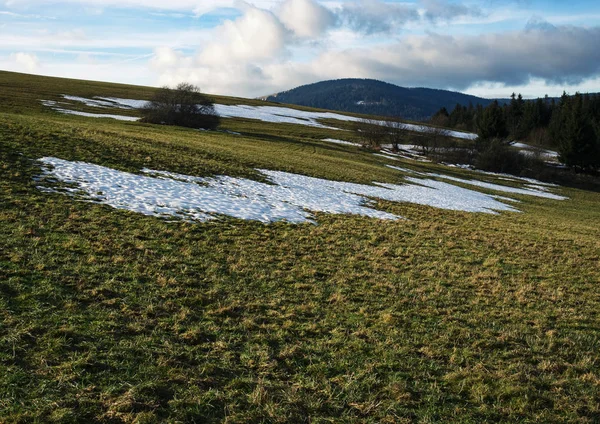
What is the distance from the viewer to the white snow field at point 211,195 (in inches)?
640

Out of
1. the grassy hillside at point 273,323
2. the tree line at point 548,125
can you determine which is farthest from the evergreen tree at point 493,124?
the grassy hillside at point 273,323

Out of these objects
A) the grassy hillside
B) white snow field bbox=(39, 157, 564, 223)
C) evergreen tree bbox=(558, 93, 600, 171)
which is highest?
evergreen tree bbox=(558, 93, 600, 171)

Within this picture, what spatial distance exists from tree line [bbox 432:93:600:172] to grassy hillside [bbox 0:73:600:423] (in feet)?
233

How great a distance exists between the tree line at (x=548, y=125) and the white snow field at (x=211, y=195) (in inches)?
2415

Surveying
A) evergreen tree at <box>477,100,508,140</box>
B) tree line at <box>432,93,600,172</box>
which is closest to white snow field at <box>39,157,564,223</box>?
tree line at <box>432,93,600,172</box>

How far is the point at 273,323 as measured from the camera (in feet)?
28.0

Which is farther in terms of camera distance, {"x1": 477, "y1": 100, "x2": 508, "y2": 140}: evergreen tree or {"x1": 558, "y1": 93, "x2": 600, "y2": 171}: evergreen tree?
{"x1": 477, "y1": 100, "x2": 508, "y2": 140}: evergreen tree

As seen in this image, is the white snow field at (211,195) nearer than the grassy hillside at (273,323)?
No

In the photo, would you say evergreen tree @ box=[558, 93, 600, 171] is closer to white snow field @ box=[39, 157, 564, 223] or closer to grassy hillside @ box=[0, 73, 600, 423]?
white snow field @ box=[39, 157, 564, 223]

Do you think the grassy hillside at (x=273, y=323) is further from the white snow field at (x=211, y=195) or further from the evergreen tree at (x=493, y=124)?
the evergreen tree at (x=493, y=124)

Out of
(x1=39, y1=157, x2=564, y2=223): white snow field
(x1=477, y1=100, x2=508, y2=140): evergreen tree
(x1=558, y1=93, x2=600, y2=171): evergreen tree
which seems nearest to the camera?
(x1=39, y1=157, x2=564, y2=223): white snow field

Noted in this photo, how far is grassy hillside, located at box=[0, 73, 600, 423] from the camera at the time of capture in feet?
19.6

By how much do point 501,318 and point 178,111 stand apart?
57.3 m

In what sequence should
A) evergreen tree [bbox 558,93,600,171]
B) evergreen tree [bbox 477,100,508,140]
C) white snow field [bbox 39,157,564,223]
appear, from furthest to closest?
evergreen tree [bbox 477,100,508,140] → evergreen tree [bbox 558,93,600,171] → white snow field [bbox 39,157,564,223]
